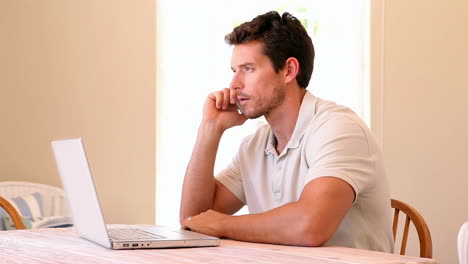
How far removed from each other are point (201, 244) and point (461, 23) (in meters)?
3.49

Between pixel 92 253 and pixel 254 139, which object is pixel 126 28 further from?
pixel 92 253

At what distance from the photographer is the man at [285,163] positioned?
5.52ft

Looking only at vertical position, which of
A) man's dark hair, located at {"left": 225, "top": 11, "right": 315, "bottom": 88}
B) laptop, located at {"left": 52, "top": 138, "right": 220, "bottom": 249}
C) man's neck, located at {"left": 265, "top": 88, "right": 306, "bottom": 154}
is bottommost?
laptop, located at {"left": 52, "top": 138, "right": 220, "bottom": 249}

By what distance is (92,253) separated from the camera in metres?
1.39

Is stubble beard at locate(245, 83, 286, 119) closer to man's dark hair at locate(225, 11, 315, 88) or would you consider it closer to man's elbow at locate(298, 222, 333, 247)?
man's dark hair at locate(225, 11, 315, 88)

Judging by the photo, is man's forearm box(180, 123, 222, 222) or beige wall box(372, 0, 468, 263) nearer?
man's forearm box(180, 123, 222, 222)

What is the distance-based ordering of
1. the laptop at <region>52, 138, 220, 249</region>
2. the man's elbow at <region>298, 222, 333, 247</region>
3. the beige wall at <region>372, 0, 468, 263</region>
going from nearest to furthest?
1. the laptop at <region>52, 138, 220, 249</region>
2. the man's elbow at <region>298, 222, 333, 247</region>
3. the beige wall at <region>372, 0, 468, 263</region>

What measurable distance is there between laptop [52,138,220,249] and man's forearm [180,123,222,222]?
1.81 ft

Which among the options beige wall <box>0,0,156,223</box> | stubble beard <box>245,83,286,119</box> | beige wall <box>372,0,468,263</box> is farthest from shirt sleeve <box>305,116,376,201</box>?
beige wall <box>372,0,468,263</box>

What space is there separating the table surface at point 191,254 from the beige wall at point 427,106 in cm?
302

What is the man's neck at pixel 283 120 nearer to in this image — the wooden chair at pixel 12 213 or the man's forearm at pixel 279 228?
the man's forearm at pixel 279 228

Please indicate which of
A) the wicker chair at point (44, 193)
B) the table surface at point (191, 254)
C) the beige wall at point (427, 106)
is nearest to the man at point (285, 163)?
the table surface at point (191, 254)

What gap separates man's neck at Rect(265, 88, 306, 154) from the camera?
2.15 m


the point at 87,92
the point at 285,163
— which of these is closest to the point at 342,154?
the point at 285,163
